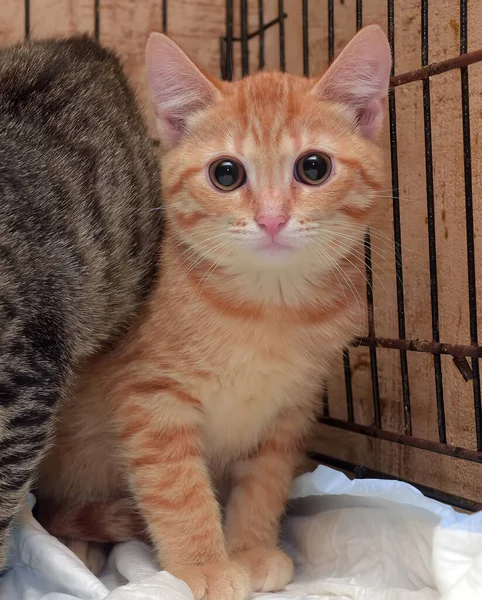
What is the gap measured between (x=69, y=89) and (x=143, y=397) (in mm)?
608

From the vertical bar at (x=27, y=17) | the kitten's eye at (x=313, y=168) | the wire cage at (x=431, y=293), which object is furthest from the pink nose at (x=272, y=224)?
the vertical bar at (x=27, y=17)

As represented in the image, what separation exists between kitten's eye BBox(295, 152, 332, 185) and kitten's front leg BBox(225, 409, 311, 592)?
467 millimetres

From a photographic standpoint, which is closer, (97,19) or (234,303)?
(234,303)

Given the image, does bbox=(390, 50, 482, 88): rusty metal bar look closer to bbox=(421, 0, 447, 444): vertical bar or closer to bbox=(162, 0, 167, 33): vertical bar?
bbox=(421, 0, 447, 444): vertical bar

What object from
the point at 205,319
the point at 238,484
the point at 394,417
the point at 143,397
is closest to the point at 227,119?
the point at 205,319

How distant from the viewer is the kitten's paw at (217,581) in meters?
1.04

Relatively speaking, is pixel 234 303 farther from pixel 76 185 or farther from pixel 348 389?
pixel 348 389

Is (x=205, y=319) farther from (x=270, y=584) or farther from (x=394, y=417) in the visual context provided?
(x=394, y=417)

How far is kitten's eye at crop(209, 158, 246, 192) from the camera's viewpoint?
3.76 feet

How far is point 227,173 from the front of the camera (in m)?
1.16

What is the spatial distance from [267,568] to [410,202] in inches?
33.8

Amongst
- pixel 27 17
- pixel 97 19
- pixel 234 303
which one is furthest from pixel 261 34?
pixel 234 303

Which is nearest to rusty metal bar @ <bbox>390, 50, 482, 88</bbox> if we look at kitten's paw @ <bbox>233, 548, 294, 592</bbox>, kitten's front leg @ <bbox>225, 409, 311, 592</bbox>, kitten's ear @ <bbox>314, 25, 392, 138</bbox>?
kitten's ear @ <bbox>314, 25, 392, 138</bbox>

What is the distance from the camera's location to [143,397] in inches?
47.8
